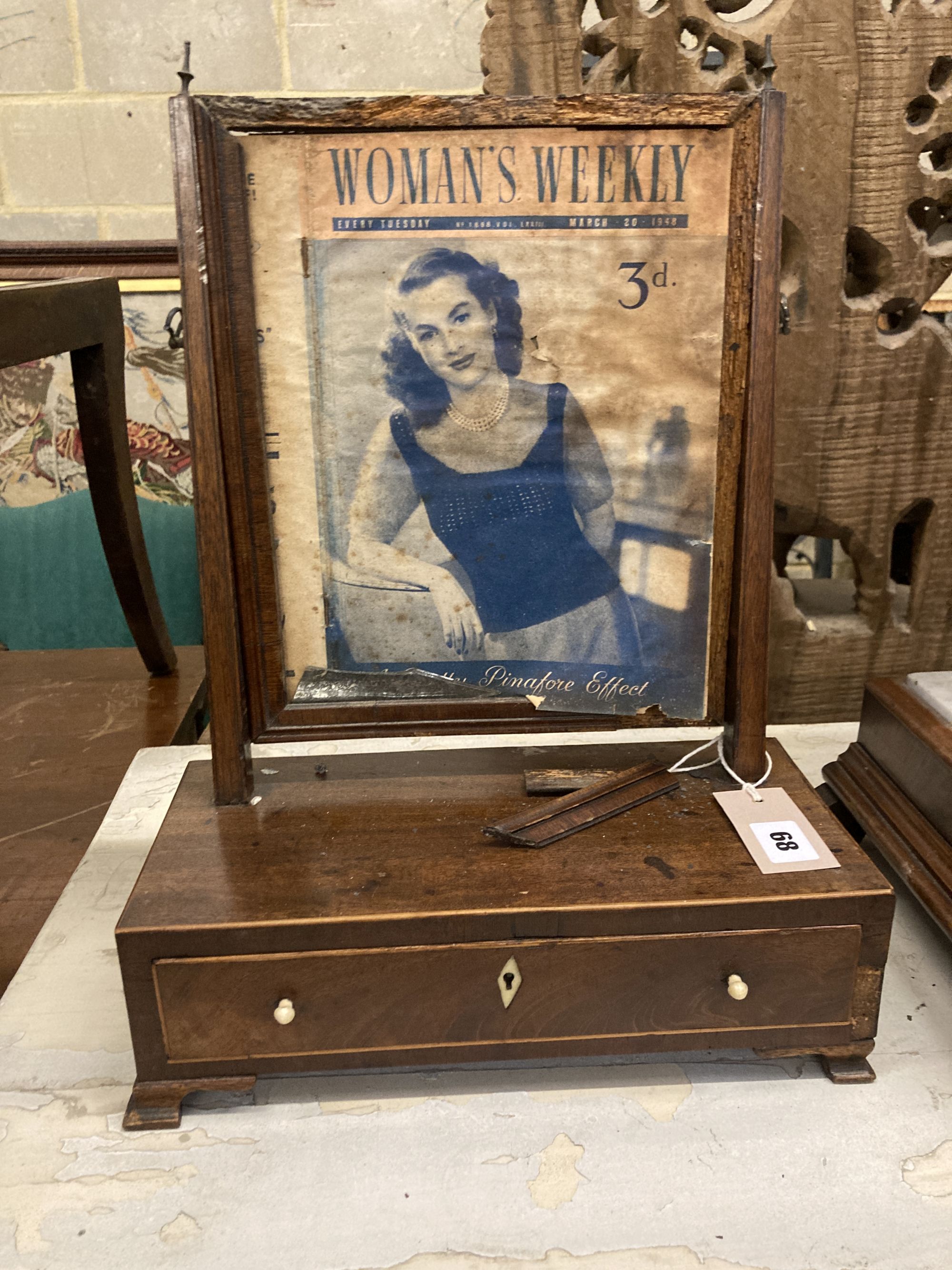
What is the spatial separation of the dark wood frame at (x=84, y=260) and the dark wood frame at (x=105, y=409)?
0.43 m

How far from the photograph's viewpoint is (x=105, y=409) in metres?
1.49

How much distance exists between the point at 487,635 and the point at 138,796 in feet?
1.98

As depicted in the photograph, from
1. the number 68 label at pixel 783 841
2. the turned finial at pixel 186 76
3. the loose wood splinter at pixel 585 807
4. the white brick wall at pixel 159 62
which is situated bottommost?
the number 68 label at pixel 783 841

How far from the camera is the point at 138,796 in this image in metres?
1.36

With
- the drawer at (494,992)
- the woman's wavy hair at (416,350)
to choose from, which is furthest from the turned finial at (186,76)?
the drawer at (494,992)

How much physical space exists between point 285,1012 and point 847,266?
1.21 meters

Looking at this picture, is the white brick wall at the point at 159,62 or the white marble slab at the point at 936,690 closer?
the white marble slab at the point at 936,690

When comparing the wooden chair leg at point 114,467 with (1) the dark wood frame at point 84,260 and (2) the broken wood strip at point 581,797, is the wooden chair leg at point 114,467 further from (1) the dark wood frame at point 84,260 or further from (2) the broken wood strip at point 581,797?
(2) the broken wood strip at point 581,797

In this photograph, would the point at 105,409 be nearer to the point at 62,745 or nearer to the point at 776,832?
the point at 62,745

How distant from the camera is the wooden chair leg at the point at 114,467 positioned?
1.47 metres

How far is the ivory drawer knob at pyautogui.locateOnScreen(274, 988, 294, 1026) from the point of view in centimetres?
86

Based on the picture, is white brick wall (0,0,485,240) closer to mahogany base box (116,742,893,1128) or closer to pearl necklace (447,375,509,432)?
pearl necklace (447,375,509,432)

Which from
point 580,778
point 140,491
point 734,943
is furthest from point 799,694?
point 140,491

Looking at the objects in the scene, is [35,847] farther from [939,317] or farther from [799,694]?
[939,317]
